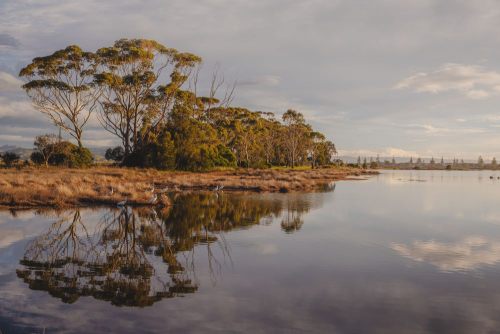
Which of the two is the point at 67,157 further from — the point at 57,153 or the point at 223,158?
the point at 223,158

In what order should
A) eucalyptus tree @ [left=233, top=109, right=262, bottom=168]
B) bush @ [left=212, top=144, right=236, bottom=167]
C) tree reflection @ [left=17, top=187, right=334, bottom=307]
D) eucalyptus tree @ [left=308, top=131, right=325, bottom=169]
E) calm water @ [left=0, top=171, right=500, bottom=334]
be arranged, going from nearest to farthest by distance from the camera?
calm water @ [left=0, top=171, right=500, bottom=334] → tree reflection @ [left=17, top=187, right=334, bottom=307] → bush @ [left=212, top=144, right=236, bottom=167] → eucalyptus tree @ [left=233, top=109, right=262, bottom=168] → eucalyptus tree @ [left=308, top=131, right=325, bottom=169]

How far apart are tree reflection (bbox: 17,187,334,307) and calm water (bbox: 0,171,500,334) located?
45 millimetres

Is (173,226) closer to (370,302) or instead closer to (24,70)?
(370,302)

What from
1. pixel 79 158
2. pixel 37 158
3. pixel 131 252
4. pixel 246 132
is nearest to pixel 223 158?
pixel 246 132

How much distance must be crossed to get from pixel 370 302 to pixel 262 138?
8659 centimetres

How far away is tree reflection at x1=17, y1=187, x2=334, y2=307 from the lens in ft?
25.8

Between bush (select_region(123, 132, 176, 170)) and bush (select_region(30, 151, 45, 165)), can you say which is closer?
bush (select_region(123, 132, 176, 170))

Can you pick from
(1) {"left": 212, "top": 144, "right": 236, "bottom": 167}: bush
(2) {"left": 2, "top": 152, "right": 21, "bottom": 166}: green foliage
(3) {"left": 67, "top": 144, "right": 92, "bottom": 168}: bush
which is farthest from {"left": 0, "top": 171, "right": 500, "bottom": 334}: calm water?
(1) {"left": 212, "top": 144, "right": 236, "bottom": 167}: bush

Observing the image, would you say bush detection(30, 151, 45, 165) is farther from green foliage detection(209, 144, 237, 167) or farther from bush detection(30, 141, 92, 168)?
green foliage detection(209, 144, 237, 167)

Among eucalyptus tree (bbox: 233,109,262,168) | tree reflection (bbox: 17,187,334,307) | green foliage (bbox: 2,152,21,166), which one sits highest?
eucalyptus tree (bbox: 233,109,262,168)

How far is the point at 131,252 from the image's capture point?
10.8 meters

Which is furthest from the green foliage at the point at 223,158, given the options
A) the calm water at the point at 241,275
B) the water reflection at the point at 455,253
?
the water reflection at the point at 455,253

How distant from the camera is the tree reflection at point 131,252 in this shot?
7.86 m

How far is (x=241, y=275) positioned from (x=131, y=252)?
149 inches
